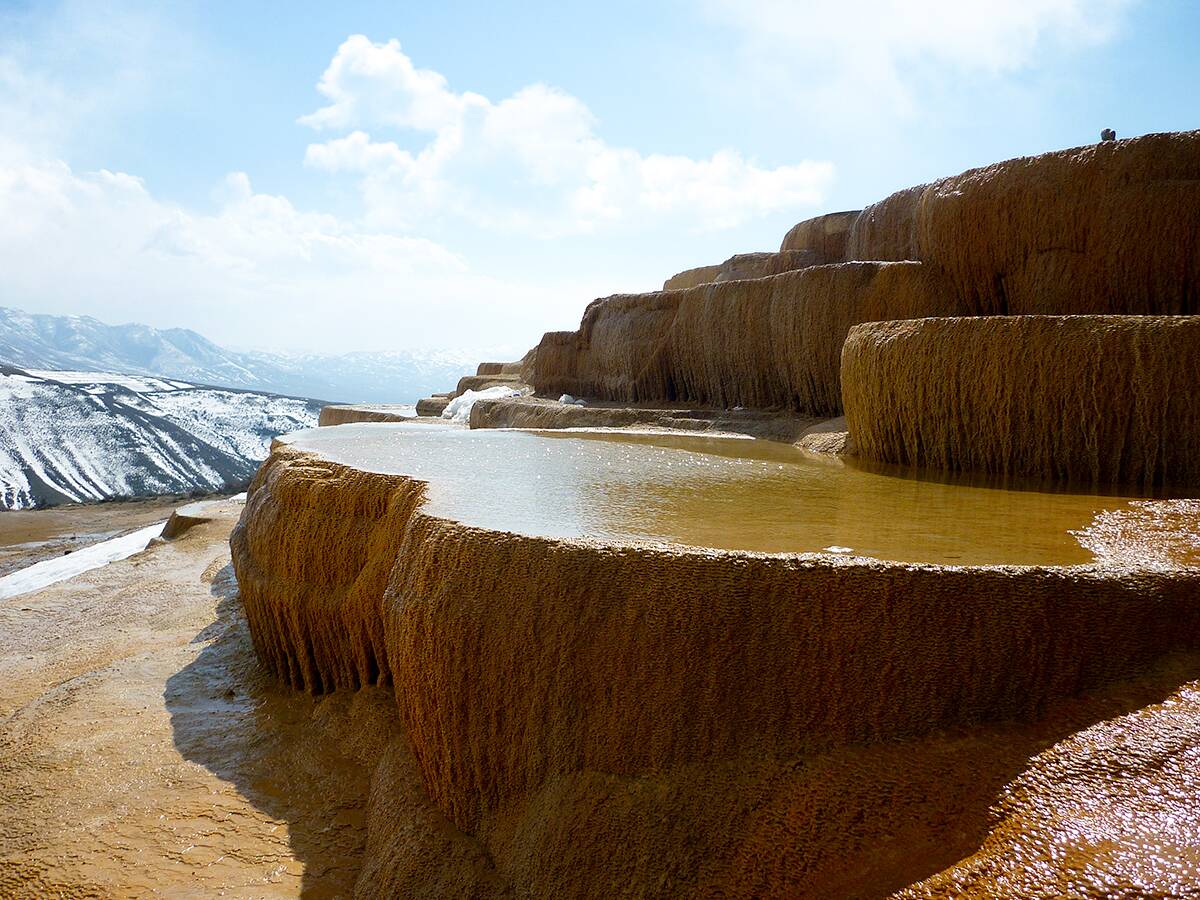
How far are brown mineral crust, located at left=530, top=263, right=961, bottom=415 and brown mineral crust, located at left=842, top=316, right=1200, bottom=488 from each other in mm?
2260

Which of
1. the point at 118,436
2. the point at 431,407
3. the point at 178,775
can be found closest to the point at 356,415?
the point at 431,407

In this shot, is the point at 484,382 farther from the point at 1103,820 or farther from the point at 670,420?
the point at 1103,820

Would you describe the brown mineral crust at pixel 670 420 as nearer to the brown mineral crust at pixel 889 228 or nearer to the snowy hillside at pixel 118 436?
the brown mineral crust at pixel 889 228

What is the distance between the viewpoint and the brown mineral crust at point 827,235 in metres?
13.0

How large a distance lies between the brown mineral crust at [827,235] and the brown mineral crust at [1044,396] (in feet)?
23.9

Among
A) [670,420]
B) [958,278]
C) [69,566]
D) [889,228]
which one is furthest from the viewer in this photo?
[69,566]

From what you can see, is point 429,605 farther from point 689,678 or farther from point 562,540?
point 689,678

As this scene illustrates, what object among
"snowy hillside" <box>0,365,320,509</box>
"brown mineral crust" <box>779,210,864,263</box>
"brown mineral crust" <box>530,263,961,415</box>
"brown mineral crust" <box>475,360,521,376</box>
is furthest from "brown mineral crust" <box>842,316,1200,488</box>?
"snowy hillside" <box>0,365,320,509</box>

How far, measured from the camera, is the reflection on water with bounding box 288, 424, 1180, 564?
3.12 meters

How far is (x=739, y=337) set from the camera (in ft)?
33.0

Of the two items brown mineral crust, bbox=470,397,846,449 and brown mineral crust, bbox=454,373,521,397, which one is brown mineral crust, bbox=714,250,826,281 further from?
brown mineral crust, bbox=454,373,521,397

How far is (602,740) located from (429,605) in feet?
2.92

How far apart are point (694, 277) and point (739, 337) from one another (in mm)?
7134

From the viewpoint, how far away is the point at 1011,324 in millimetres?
5398
